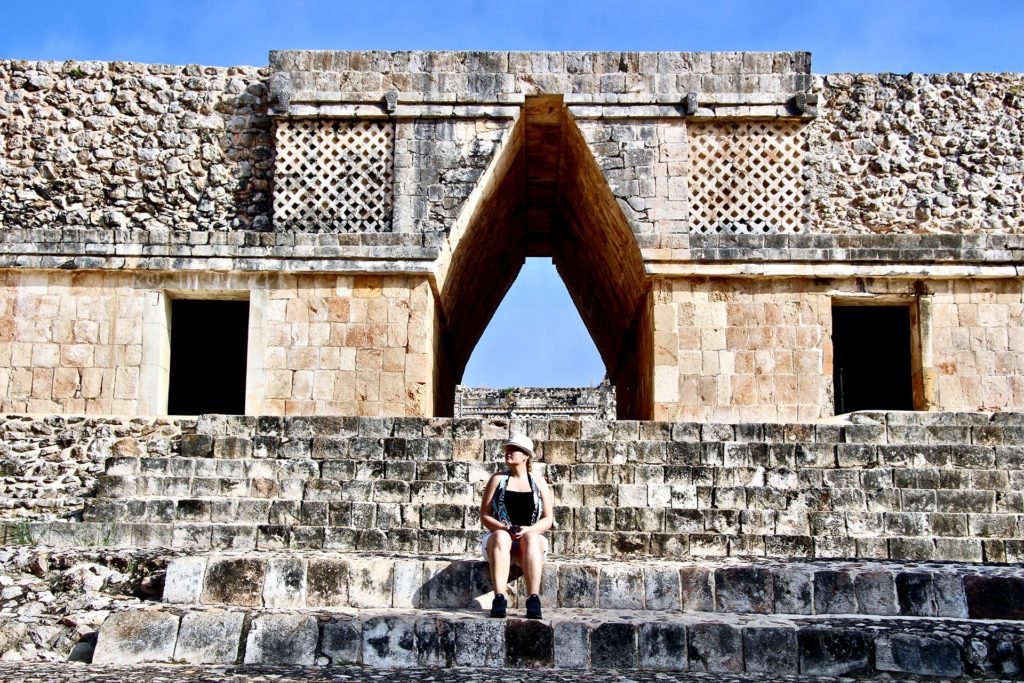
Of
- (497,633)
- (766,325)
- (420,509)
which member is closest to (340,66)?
(766,325)

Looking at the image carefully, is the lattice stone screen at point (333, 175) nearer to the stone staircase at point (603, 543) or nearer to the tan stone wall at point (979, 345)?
the stone staircase at point (603, 543)

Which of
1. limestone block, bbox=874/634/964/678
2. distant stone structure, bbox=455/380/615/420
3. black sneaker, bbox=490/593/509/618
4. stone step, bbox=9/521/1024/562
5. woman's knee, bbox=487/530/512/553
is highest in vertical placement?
distant stone structure, bbox=455/380/615/420

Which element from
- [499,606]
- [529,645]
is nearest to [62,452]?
[499,606]

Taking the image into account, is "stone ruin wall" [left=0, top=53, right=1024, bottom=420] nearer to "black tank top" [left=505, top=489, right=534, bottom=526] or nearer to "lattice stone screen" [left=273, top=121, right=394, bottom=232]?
"lattice stone screen" [left=273, top=121, right=394, bottom=232]

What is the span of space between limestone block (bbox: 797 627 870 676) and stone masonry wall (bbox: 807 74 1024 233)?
23.6ft

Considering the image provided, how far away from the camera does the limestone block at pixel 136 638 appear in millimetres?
5004

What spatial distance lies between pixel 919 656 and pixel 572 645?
1568 millimetres

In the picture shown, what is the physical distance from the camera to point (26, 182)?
11.5m

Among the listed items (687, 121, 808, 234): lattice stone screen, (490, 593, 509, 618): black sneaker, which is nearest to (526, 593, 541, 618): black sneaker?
(490, 593, 509, 618): black sneaker

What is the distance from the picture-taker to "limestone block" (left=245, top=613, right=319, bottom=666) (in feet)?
16.3

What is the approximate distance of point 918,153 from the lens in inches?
458

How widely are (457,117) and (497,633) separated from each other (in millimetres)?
7308

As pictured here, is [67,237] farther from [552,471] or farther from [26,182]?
[552,471]

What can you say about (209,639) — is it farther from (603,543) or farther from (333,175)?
(333,175)
